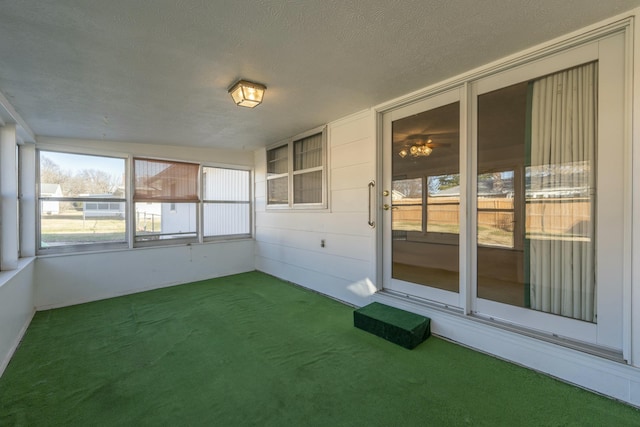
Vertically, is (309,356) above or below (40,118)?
below

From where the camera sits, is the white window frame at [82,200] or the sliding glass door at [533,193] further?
the white window frame at [82,200]

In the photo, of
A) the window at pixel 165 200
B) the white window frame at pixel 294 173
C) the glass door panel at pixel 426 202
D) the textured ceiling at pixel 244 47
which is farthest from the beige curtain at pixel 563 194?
the window at pixel 165 200

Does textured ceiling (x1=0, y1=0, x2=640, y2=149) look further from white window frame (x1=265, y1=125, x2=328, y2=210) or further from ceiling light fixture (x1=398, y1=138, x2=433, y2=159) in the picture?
white window frame (x1=265, y1=125, x2=328, y2=210)

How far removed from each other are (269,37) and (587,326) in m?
3.09

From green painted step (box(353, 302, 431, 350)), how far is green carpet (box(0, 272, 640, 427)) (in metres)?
0.08

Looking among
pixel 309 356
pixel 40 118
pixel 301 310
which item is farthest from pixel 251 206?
pixel 309 356

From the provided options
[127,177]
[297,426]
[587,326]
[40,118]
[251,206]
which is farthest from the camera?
[251,206]

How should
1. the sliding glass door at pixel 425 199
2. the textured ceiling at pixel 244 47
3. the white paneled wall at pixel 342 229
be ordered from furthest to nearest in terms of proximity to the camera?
1. the white paneled wall at pixel 342 229
2. the sliding glass door at pixel 425 199
3. the textured ceiling at pixel 244 47

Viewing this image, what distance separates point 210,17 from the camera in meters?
1.64

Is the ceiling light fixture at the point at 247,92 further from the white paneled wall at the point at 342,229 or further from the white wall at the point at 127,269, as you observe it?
the white wall at the point at 127,269

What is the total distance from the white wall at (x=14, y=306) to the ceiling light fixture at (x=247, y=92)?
2.61 m

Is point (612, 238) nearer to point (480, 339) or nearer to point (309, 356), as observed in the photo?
point (480, 339)

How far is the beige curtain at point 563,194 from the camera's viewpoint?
197 cm

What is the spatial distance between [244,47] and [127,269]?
3.88 meters
